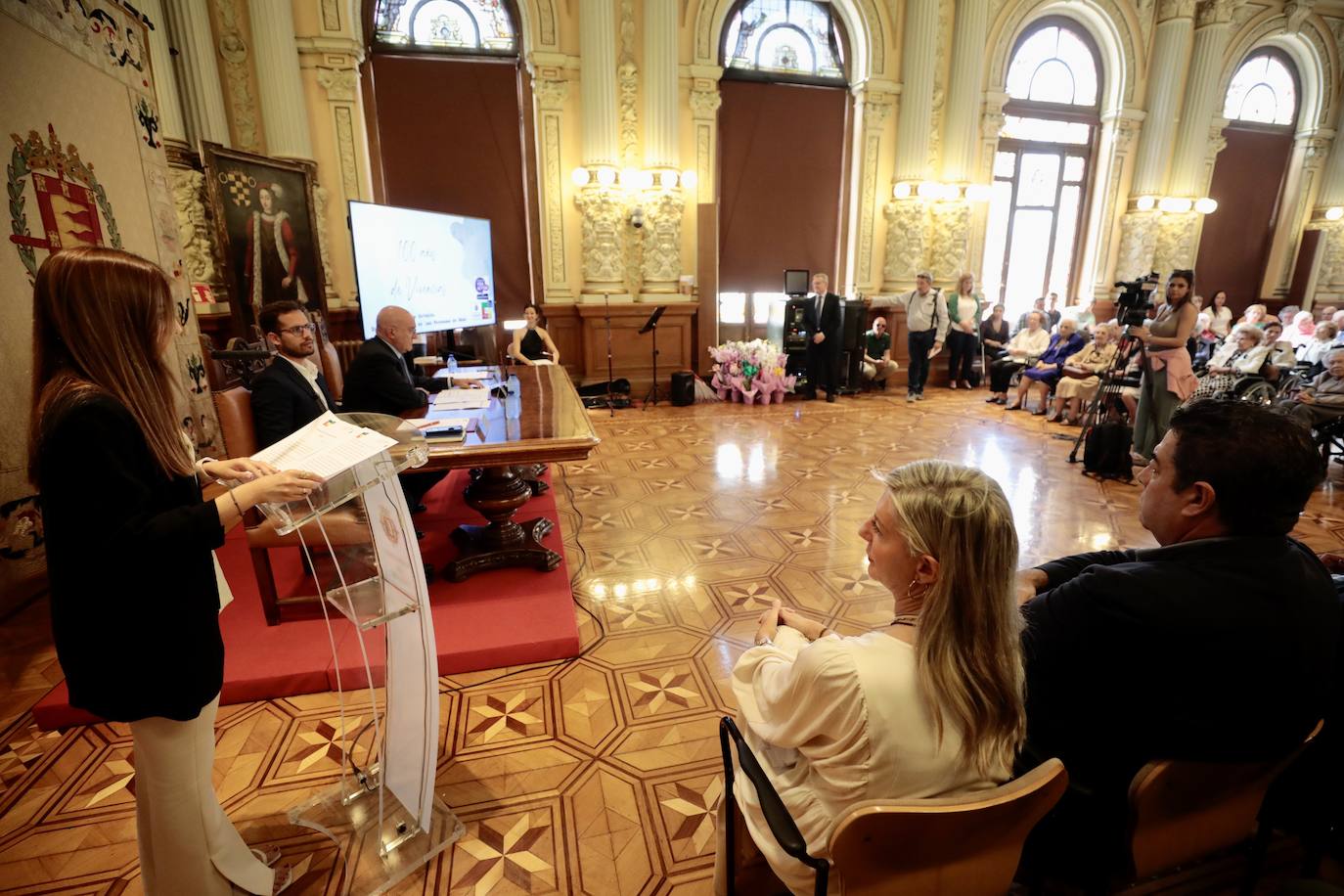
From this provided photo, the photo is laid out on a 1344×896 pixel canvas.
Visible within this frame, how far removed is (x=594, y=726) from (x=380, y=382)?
199 centimetres

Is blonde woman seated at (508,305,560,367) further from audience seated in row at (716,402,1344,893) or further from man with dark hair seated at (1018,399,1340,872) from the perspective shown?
man with dark hair seated at (1018,399,1340,872)

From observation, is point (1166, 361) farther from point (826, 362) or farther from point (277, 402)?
point (277, 402)

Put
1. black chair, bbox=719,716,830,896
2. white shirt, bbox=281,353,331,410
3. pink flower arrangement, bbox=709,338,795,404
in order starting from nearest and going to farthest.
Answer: black chair, bbox=719,716,830,896
white shirt, bbox=281,353,331,410
pink flower arrangement, bbox=709,338,795,404

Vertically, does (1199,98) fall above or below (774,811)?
above

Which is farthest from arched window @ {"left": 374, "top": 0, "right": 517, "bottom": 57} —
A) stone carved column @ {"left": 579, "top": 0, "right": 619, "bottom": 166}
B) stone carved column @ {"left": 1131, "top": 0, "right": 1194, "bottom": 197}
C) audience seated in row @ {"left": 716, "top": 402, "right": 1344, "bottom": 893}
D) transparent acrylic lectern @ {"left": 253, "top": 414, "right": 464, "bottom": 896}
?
stone carved column @ {"left": 1131, "top": 0, "right": 1194, "bottom": 197}

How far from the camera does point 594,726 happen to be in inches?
84.9

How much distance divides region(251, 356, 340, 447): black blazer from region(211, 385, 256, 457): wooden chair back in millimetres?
27

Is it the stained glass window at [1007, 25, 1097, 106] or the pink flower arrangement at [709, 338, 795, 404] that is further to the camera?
the stained glass window at [1007, 25, 1097, 106]

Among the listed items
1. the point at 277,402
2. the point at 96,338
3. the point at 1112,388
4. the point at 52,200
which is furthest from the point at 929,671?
the point at 1112,388

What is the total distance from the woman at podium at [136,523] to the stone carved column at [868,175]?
833 centimetres

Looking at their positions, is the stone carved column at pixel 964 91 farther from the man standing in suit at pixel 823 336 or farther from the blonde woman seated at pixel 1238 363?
the blonde woman seated at pixel 1238 363

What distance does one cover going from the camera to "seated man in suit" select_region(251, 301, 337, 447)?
2609 millimetres

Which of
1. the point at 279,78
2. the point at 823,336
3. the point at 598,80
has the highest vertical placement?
the point at 598,80

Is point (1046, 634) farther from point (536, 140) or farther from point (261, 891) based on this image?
point (536, 140)
